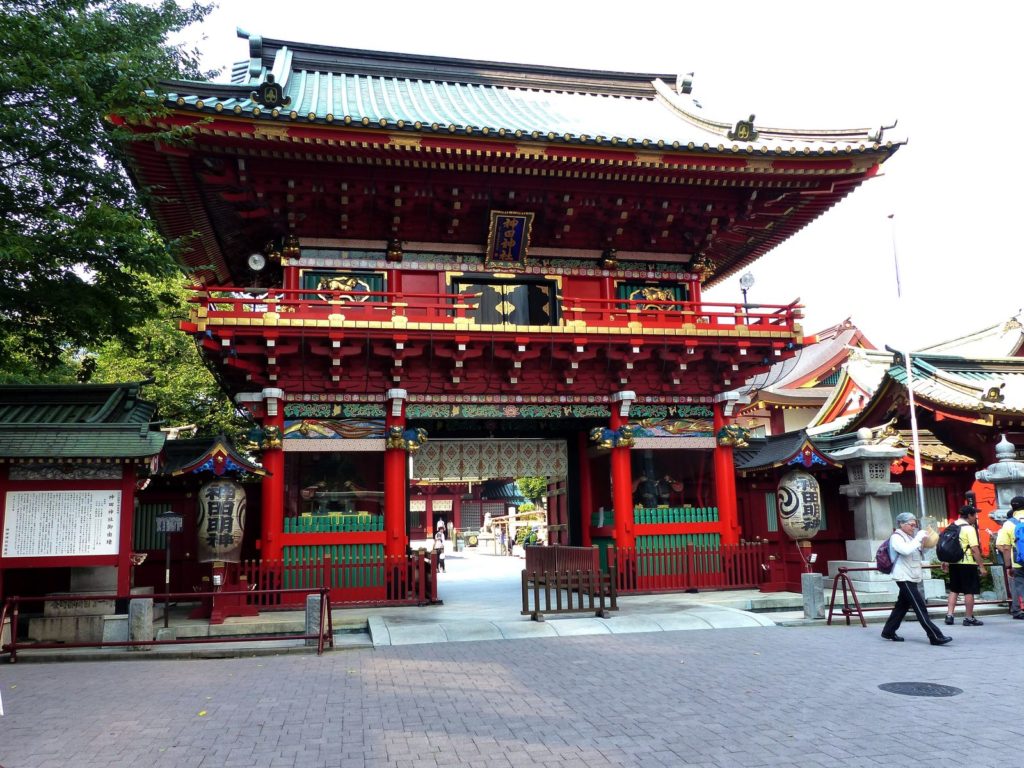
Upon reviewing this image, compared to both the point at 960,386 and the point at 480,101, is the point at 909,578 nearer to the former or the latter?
the point at 960,386

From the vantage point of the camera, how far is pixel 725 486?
1752 centimetres

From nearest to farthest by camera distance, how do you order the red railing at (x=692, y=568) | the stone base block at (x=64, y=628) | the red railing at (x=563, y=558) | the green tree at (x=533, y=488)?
the stone base block at (x=64, y=628) < the red railing at (x=563, y=558) < the red railing at (x=692, y=568) < the green tree at (x=533, y=488)

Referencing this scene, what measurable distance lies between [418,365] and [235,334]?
3903 mm

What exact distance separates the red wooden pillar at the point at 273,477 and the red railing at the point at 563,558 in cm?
520

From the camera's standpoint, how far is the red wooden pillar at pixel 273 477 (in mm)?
15086

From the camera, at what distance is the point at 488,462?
1838cm

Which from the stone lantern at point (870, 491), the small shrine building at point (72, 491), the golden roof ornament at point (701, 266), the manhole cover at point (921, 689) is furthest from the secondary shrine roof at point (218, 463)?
the stone lantern at point (870, 491)

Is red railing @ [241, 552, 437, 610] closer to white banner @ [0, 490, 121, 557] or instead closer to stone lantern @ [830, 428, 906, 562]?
white banner @ [0, 490, 121, 557]

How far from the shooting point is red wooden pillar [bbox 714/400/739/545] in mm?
17281

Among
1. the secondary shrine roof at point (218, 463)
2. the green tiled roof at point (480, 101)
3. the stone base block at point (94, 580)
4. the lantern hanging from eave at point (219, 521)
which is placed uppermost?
the green tiled roof at point (480, 101)

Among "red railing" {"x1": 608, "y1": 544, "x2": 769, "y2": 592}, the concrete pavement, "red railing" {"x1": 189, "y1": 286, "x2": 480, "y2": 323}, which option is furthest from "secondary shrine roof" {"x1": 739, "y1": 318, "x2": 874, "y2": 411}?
"red railing" {"x1": 189, "y1": 286, "x2": 480, "y2": 323}

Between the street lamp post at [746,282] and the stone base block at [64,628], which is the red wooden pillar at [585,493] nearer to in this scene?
the street lamp post at [746,282]

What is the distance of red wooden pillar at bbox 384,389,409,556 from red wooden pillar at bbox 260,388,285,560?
2.14m

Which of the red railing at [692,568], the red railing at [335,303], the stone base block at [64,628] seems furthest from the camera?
the red railing at [692,568]
